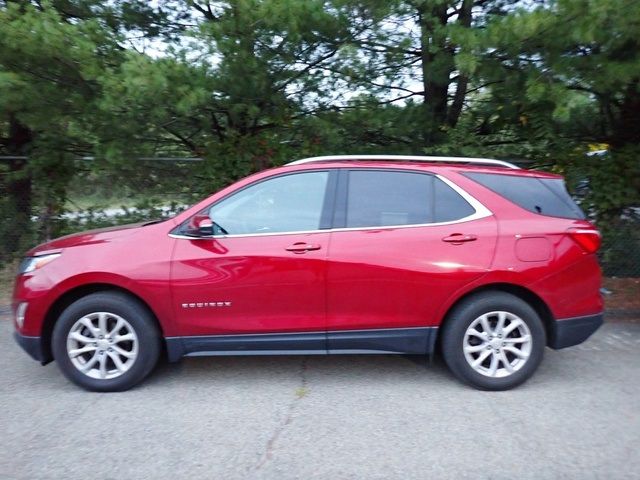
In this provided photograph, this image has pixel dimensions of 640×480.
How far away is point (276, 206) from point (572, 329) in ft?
8.24

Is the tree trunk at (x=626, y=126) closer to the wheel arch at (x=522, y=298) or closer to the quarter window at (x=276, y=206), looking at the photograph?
the wheel arch at (x=522, y=298)

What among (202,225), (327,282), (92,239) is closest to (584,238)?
(327,282)

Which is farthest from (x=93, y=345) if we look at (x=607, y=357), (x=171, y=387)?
(x=607, y=357)

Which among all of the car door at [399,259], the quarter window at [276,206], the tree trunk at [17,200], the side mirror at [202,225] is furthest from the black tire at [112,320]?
the tree trunk at [17,200]

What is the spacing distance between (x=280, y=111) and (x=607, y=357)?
476 cm

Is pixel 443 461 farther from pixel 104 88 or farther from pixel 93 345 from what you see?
pixel 104 88

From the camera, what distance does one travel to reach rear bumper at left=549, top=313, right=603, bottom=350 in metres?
4.48

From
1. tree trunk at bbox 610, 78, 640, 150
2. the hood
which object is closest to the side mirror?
the hood

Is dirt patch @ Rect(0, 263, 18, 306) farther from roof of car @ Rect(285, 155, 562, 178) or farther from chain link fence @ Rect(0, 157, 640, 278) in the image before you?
roof of car @ Rect(285, 155, 562, 178)

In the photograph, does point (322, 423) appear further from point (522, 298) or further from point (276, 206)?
point (522, 298)

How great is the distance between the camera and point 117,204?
834 cm

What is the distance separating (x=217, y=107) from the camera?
7207mm

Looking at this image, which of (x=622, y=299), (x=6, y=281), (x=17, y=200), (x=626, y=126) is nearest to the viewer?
(x=622, y=299)

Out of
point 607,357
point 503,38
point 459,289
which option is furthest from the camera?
point 503,38
